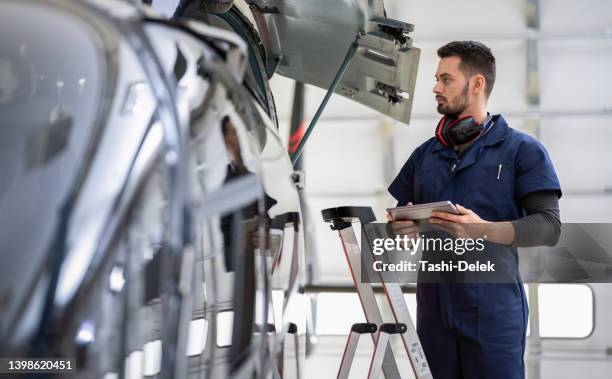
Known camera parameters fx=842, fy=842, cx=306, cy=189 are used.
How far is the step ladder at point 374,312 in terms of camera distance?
8.46 ft

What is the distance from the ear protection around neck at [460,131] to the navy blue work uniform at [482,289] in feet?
0.08

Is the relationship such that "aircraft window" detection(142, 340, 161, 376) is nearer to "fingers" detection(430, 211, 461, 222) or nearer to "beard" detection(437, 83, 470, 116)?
"fingers" detection(430, 211, 461, 222)

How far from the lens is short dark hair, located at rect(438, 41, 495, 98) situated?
284 cm

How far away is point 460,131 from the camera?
107 inches

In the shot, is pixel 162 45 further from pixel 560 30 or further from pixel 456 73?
pixel 560 30

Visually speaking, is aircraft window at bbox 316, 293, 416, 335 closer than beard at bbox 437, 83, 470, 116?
No

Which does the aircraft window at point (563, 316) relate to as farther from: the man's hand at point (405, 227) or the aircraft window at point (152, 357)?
the aircraft window at point (152, 357)

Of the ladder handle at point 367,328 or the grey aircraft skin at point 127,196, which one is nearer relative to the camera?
the grey aircraft skin at point 127,196

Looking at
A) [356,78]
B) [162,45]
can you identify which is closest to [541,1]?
[356,78]

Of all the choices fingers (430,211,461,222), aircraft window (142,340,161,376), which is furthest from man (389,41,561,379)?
aircraft window (142,340,161,376)

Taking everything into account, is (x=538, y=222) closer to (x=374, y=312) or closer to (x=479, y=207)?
(x=479, y=207)

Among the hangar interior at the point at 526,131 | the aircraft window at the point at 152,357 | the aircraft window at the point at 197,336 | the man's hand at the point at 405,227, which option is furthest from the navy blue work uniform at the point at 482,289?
the hangar interior at the point at 526,131

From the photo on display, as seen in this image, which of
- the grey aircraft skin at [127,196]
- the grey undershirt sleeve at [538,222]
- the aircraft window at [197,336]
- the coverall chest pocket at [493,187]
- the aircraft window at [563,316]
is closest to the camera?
the grey aircraft skin at [127,196]

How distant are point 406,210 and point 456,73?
24.5 inches
